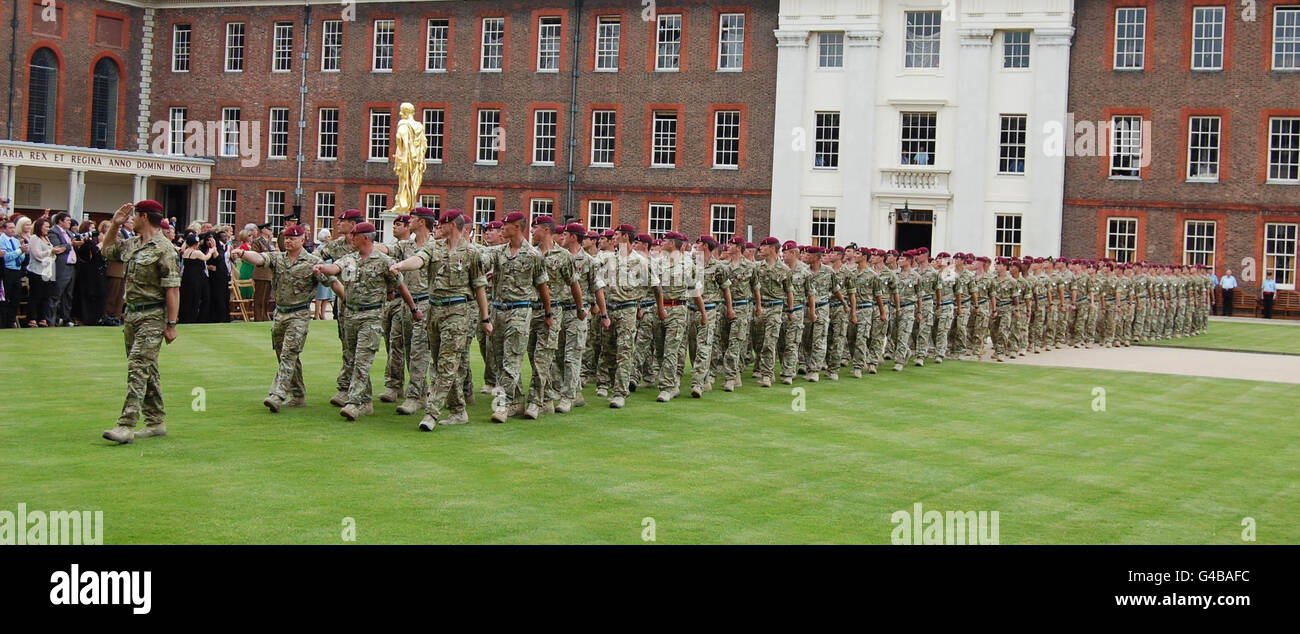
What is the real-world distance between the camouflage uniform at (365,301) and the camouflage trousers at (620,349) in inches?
131

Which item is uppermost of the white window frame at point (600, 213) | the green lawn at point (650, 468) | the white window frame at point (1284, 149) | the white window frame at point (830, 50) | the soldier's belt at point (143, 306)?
the white window frame at point (830, 50)

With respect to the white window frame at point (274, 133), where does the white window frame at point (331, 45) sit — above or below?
above

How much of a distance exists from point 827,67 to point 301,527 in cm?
4084

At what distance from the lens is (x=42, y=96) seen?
5278 centimetres

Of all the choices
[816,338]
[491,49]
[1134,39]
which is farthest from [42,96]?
[816,338]

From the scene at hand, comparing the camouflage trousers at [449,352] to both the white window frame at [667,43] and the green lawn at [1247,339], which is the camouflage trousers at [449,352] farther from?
the white window frame at [667,43]

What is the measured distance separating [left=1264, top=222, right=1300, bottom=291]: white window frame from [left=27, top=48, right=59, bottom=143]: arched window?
148 feet

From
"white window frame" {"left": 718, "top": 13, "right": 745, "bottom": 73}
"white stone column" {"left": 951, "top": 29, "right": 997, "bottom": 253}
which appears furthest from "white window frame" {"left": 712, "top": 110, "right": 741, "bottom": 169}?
"white stone column" {"left": 951, "top": 29, "right": 997, "bottom": 253}

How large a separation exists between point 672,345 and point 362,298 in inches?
181

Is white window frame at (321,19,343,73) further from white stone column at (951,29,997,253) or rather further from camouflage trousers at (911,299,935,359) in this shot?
camouflage trousers at (911,299,935,359)

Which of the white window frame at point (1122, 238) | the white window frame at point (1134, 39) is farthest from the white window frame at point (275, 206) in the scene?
the white window frame at point (1134, 39)

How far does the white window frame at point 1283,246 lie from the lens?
43875mm

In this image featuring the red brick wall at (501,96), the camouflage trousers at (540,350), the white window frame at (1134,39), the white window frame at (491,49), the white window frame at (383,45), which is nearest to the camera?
the camouflage trousers at (540,350)
